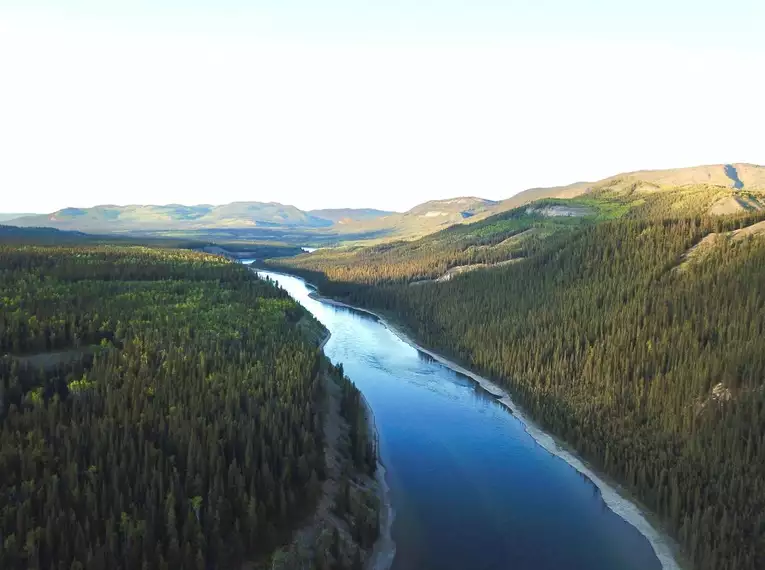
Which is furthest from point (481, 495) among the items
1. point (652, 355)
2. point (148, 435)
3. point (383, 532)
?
point (652, 355)

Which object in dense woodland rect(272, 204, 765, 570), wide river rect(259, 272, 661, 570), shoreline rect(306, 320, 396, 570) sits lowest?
wide river rect(259, 272, 661, 570)

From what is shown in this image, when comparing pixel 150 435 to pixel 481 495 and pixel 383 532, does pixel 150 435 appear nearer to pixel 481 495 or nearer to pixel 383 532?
pixel 383 532

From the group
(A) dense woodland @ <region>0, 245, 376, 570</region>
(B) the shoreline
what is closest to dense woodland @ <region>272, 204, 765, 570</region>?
(B) the shoreline

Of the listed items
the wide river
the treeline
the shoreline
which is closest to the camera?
the treeline

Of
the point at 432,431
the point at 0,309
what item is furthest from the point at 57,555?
the point at 0,309

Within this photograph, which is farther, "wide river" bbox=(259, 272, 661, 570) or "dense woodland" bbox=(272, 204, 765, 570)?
"dense woodland" bbox=(272, 204, 765, 570)

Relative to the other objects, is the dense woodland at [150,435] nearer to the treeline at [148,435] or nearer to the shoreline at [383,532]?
the treeline at [148,435]

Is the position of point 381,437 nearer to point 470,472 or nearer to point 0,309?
point 470,472

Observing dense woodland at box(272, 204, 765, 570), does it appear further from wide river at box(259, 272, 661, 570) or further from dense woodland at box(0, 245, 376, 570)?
dense woodland at box(0, 245, 376, 570)
